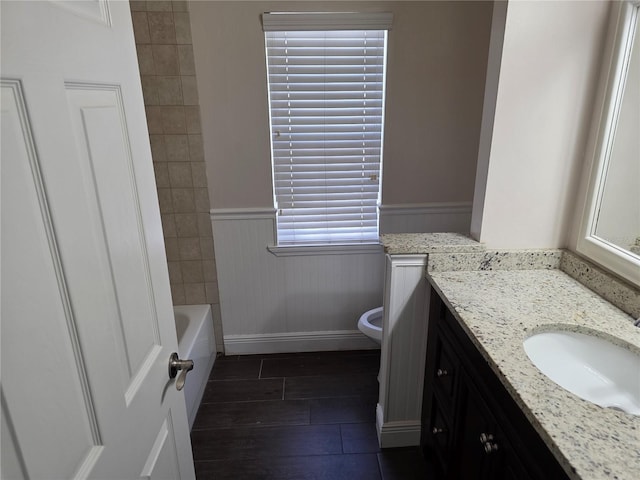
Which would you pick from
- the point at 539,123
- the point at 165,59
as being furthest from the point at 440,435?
the point at 165,59

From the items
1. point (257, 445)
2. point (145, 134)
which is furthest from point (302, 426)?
point (145, 134)

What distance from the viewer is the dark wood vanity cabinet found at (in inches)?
38.9

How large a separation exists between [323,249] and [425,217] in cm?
67

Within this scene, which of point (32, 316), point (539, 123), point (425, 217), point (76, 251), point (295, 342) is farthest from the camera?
point (295, 342)

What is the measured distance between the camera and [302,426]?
2.12 metres

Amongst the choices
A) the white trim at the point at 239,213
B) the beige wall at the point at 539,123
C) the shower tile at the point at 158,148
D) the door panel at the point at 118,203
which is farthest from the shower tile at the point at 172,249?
the beige wall at the point at 539,123

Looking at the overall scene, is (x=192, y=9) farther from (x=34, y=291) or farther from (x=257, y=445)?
(x=257, y=445)

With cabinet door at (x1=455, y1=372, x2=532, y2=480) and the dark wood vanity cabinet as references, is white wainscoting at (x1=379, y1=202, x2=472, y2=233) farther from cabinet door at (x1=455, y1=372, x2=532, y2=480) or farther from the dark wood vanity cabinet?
cabinet door at (x1=455, y1=372, x2=532, y2=480)

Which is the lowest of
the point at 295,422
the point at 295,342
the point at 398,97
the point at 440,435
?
the point at 295,422

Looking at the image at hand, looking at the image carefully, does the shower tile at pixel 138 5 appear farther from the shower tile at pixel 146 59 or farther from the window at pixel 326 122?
the window at pixel 326 122

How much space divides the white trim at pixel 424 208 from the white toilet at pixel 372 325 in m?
0.61

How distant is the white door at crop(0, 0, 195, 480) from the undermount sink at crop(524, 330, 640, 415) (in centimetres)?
105

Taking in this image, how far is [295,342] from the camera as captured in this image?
2.74m

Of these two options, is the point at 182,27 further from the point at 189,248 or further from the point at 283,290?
the point at 283,290
